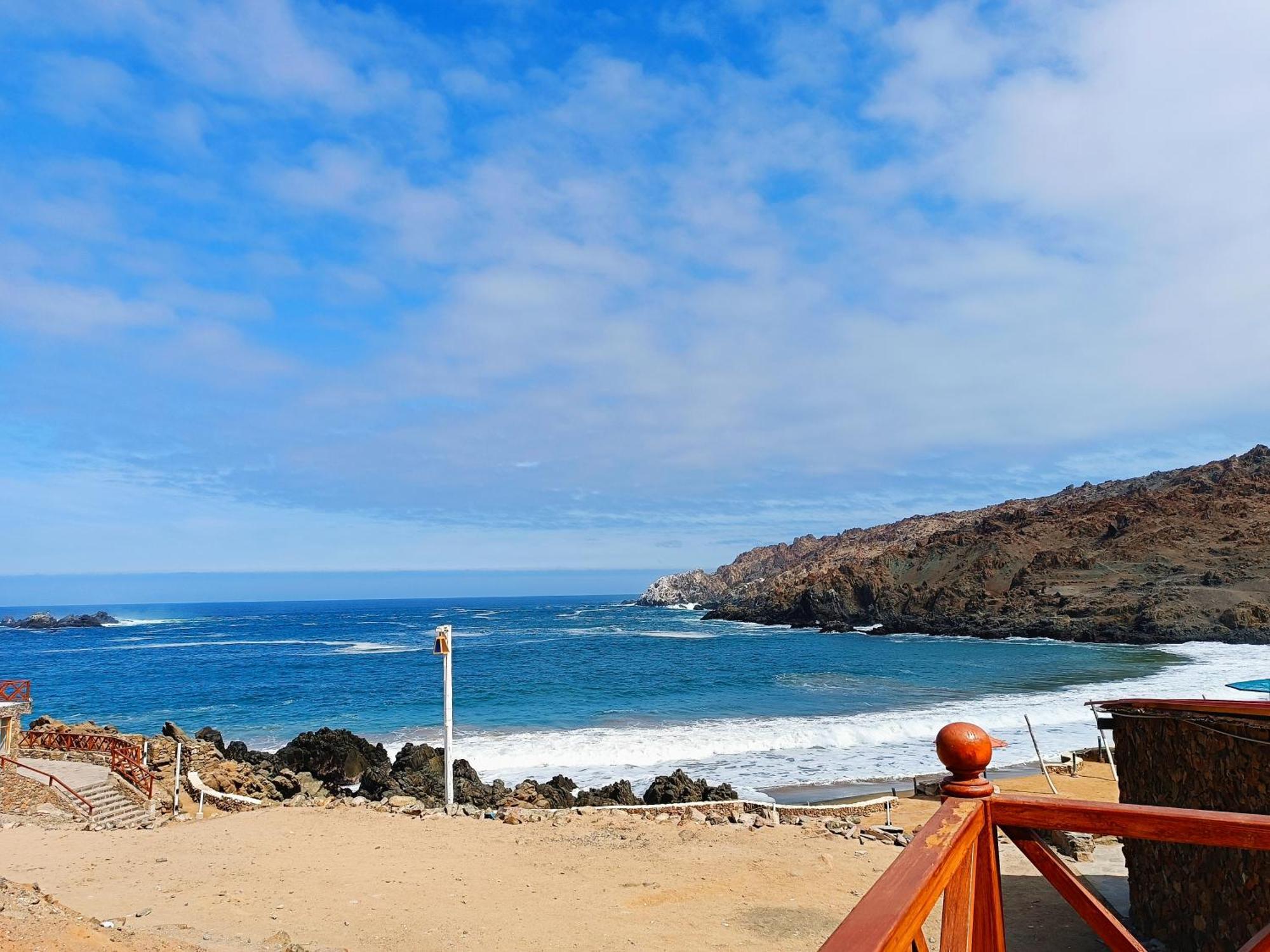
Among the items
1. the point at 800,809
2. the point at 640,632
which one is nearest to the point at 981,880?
the point at 800,809

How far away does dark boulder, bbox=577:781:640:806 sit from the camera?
1508 centimetres

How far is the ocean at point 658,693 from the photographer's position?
871 inches

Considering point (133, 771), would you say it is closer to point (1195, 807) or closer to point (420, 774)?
point (420, 774)

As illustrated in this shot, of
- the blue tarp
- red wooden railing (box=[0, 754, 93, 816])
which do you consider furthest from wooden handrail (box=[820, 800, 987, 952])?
red wooden railing (box=[0, 754, 93, 816])

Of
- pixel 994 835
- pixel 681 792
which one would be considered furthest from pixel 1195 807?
pixel 681 792

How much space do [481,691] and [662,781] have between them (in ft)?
73.5

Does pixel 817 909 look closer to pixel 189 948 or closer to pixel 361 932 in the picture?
pixel 361 932

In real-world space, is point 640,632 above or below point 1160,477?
below

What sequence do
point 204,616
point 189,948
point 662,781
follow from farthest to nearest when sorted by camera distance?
point 204,616 < point 662,781 < point 189,948

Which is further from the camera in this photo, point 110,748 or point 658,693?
point 658,693

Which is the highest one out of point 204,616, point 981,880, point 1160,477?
point 1160,477

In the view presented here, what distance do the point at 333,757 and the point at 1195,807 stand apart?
1891cm

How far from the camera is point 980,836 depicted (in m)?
1.82

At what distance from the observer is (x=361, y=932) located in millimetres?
8305
